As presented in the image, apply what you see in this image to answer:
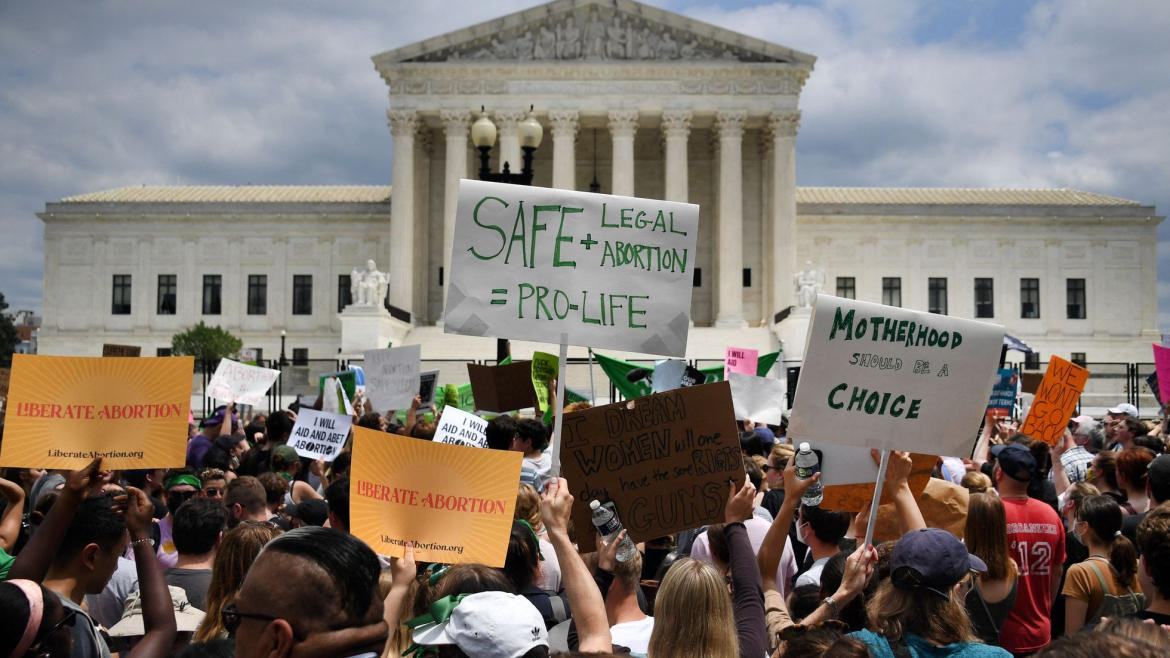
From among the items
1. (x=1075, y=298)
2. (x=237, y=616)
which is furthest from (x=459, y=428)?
(x=1075, y=298)

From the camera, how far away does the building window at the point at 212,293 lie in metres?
57.2

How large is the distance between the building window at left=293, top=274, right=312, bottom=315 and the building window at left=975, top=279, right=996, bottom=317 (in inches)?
1330

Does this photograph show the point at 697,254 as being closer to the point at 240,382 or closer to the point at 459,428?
the point at 240,382

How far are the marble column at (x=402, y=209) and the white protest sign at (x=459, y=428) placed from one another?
1583 inches

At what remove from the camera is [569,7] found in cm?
4984

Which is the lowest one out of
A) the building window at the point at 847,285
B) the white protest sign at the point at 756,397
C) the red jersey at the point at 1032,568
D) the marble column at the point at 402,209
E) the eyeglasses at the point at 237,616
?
the red jersey at the point at 1032,568

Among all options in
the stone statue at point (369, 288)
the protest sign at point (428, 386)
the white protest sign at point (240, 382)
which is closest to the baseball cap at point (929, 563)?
the protest sign at point (428, 386)

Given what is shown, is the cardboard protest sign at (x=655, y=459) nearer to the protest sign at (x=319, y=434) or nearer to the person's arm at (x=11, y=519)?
the person's arm at (x=11, y=519)

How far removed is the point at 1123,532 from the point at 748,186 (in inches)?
1904

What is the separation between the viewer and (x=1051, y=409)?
1184 centimetres

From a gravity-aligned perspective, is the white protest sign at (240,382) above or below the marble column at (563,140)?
below

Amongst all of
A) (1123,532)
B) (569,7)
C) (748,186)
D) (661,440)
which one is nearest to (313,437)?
(661,440)

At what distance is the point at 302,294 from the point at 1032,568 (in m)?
53.9

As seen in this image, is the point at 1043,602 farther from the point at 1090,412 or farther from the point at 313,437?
the point at 1090,412
